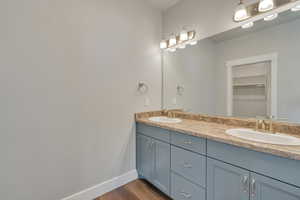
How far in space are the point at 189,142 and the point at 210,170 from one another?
29cm

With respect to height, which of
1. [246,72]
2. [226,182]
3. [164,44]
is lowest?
[226,182]

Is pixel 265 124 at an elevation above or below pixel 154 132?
above

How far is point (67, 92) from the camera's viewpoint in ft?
4.94

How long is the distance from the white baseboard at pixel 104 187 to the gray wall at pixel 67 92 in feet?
0.17

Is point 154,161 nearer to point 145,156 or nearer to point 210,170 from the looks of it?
point 145,156

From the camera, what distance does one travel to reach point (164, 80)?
240 cm

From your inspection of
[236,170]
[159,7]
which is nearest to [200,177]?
[236,170]

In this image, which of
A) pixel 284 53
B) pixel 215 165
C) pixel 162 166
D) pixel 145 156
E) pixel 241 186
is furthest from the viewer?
pixel 145 156

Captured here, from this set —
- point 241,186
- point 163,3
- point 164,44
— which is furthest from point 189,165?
point 163,3

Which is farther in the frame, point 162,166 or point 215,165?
point 162,166

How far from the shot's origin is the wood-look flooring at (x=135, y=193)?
1.71 meters

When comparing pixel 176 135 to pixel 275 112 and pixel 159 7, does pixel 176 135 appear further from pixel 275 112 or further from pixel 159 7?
pixel 159 7

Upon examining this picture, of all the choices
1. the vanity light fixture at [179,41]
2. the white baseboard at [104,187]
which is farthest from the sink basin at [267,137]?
the white baseboard at [104,187]

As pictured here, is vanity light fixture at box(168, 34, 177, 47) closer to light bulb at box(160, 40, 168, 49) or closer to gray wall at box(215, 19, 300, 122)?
light bulb at box(160, 40, 168, 49)
